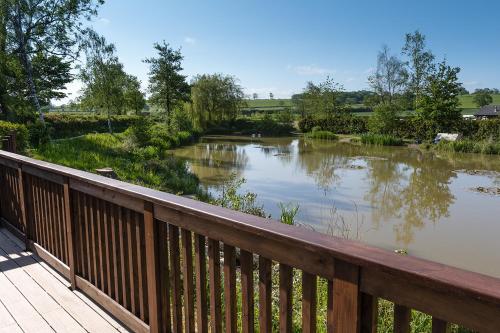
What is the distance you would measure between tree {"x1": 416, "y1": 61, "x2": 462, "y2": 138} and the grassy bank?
1740 centimetres

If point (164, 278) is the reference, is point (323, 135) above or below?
below

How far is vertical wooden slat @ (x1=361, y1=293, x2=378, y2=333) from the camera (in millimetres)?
1143

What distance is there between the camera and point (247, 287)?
1.56 metres

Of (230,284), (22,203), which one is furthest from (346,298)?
(22,203)

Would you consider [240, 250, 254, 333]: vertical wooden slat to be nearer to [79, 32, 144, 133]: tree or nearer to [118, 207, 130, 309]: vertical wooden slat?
[118, 207, 130, 309]: vertical wooden slat

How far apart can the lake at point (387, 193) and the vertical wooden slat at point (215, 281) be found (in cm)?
522

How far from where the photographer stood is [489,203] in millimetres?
10336

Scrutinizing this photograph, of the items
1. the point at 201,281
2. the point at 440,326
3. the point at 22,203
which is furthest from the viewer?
the point at 22,203

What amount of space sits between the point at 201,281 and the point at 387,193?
1086 cm

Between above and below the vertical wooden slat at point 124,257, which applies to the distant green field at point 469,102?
above

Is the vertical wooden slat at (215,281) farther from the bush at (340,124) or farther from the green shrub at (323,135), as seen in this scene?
the bush at (340,124)

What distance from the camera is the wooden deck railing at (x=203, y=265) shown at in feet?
3.28

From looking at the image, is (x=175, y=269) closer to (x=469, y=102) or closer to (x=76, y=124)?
(x=76, y=124)

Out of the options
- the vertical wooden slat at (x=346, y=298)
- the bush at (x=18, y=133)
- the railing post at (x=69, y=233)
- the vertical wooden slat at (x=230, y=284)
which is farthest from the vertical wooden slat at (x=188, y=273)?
the bush at (x=18, y=133)
